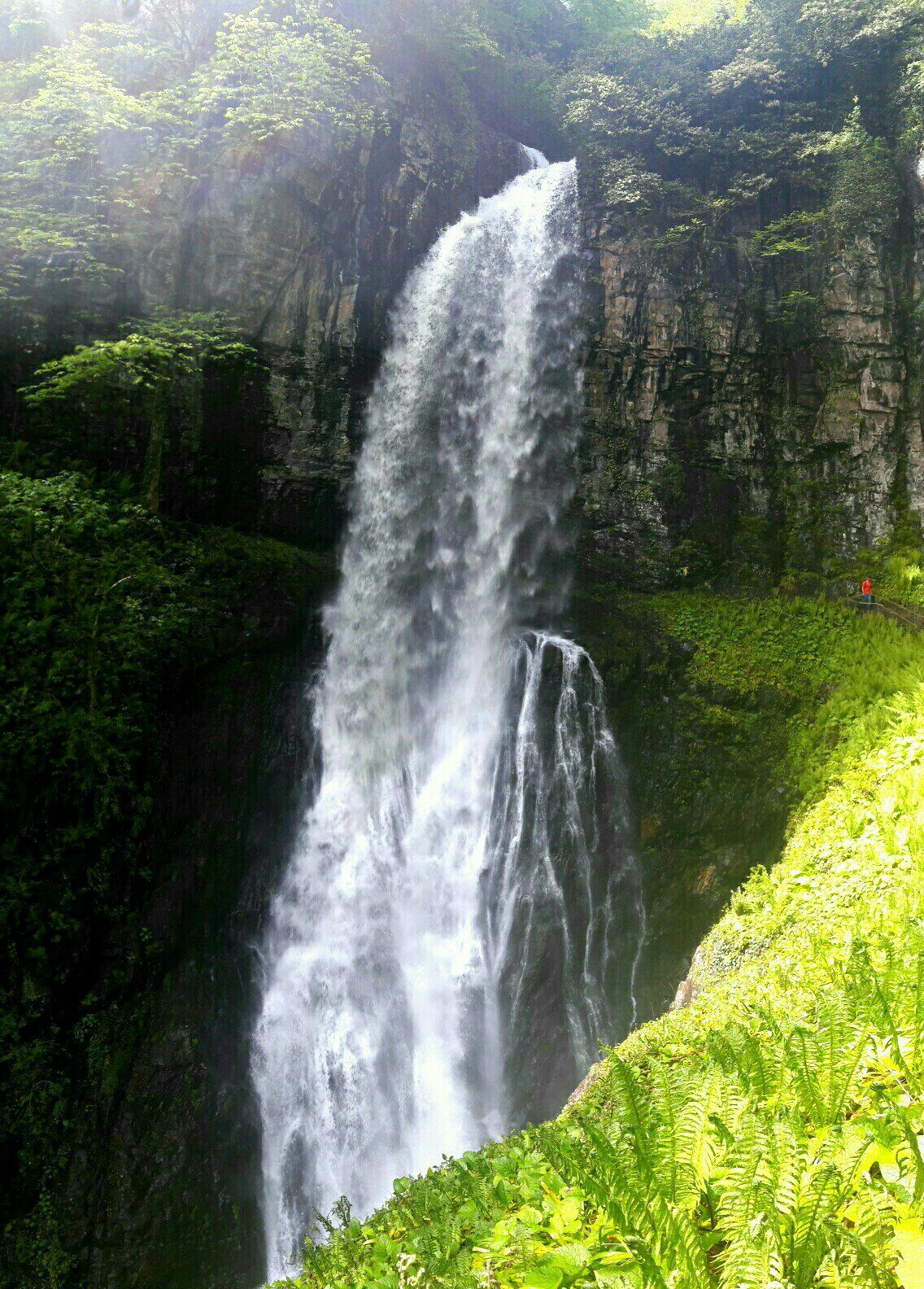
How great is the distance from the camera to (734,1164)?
1.72 meters

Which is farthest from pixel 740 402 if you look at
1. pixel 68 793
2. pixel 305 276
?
pixel 68 793

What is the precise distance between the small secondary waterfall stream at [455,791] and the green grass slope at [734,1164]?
4377mm

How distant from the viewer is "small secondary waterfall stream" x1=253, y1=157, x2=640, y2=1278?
28.1 ft

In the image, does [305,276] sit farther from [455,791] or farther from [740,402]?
[455,791]

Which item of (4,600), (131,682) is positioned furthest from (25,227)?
(131,682)

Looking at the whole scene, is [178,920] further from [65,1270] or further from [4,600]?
[4,600]

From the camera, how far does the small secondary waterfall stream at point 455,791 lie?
8570 millimetres

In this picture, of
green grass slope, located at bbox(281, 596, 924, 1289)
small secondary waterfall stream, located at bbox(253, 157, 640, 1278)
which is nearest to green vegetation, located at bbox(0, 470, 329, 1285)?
small secondary waterfall stream, located at bbox(253, 157, 640, 1278)

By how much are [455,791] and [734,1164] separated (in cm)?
878

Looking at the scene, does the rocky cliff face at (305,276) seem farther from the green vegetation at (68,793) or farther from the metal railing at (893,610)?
the metal railing at (893,610)

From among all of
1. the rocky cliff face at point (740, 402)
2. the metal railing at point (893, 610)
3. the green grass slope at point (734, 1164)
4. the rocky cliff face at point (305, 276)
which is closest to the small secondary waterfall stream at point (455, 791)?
the rocky cliff face at point (305, 276)

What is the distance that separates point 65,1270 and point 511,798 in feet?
22.4

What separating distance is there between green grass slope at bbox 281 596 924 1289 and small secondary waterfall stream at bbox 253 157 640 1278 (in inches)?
172

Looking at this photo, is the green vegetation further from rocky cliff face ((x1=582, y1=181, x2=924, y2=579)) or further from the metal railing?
the metal railing
